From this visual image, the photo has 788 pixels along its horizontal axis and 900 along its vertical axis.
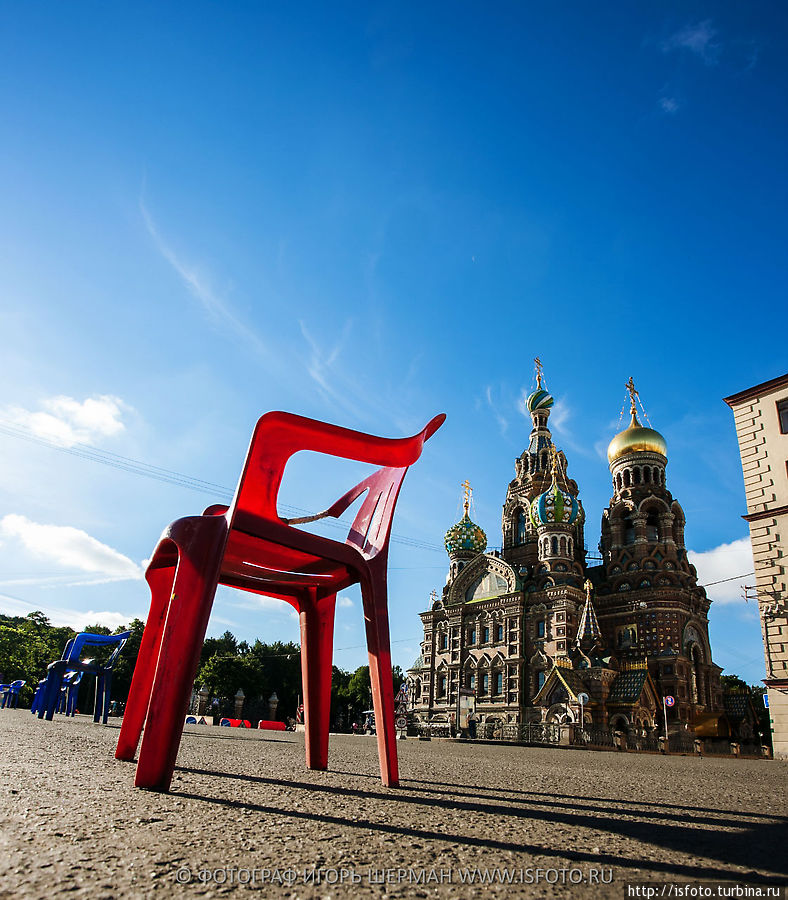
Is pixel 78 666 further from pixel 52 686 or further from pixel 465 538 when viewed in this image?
pixel 465 538

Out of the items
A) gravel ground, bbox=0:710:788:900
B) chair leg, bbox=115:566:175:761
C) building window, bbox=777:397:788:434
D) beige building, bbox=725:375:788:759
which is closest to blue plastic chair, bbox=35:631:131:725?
chair leg, bbox=115:566:175:761

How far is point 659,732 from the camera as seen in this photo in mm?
37594

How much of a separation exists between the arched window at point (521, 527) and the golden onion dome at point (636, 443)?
922 cm

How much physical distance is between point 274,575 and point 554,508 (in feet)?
149

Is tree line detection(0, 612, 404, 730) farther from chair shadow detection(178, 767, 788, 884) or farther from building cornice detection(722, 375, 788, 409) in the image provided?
chair shadow detection(178, 767, 788, 884)

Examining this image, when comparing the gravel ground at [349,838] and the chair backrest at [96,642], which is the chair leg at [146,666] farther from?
the chair backrest at [96,642]

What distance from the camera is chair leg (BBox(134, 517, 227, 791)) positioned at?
492 centimetres

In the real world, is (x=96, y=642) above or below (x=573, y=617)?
below

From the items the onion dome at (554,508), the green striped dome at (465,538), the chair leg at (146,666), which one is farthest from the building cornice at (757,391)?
the green striped dome at (465,538)

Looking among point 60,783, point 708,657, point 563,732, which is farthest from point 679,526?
point 60,783

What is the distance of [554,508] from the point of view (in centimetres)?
5050

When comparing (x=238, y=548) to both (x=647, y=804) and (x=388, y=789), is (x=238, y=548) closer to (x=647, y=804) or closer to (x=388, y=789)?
(x=388, y=789)

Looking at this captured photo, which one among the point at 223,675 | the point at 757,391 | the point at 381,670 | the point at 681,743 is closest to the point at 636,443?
the point at 681,743

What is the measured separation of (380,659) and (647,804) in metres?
2.89
